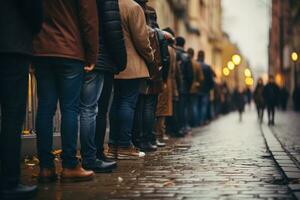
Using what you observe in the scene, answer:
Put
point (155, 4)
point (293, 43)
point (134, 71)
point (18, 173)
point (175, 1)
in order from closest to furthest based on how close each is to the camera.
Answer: point (18, 173)
point (134, 71)
point (155, 4)
point (175, 1)
point (293, 43)

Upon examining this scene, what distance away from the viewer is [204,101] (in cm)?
1867

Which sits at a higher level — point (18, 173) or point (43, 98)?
point (43, 98)

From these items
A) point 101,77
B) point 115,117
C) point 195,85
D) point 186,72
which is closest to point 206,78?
point 195,85

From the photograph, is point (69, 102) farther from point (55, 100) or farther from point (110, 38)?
point (110, 38)

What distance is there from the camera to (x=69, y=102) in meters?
5.70

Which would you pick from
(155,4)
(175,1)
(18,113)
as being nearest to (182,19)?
(175,1)

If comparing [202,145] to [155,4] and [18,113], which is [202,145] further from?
[155,4]

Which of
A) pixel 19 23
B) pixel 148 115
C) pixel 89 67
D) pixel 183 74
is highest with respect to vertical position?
pixel 19 23

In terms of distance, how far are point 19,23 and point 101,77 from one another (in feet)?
5.41

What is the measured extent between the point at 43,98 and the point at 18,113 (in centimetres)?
76

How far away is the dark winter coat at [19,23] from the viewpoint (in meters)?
4.72

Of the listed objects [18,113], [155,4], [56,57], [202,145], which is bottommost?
[202,145]

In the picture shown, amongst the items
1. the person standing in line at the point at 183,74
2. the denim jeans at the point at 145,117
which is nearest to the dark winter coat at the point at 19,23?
the denim jeans at the point at 145,117

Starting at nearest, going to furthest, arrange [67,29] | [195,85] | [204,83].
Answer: [67,29] → [195,85] → [204,83]
